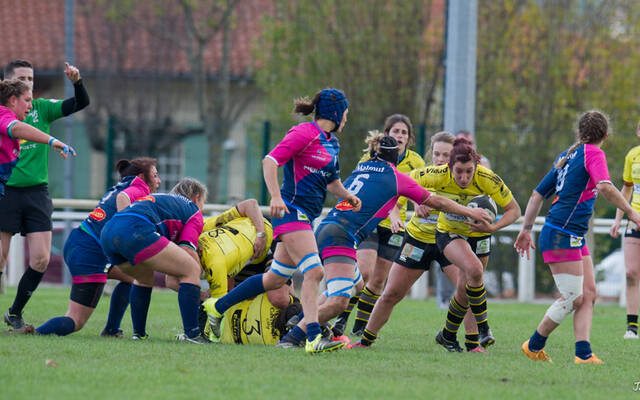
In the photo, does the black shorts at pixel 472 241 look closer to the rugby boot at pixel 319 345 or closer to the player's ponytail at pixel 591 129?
the player's ponytail at pixel 591 129

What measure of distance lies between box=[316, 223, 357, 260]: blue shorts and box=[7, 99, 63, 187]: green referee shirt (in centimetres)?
267

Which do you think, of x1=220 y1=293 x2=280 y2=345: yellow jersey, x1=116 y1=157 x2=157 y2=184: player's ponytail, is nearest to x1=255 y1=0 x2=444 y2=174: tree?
x1=116 y1=157 x2=157 y2=184: player's ponytail

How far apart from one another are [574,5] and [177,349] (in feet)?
48.7

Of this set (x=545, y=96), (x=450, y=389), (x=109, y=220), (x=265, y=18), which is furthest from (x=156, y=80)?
(x=450, y=389)

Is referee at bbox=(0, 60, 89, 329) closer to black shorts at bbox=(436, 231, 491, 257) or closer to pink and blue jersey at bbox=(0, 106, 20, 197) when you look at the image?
pink and blue jersey at bbox=(0, 106, 20, 197)

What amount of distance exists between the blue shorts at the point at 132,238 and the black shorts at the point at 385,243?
2.43 meters

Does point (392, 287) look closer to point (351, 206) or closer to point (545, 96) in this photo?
point (351, 206)

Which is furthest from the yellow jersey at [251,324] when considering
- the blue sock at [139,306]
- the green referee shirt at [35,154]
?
the green referee shirt at [35,154]

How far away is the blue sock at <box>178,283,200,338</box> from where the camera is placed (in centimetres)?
763

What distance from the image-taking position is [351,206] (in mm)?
7688

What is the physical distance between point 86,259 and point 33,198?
0.86 m

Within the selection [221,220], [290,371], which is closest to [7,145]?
[221,220]

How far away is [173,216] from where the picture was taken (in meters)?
7.79

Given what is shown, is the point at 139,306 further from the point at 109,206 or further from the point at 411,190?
the point at 411,190
